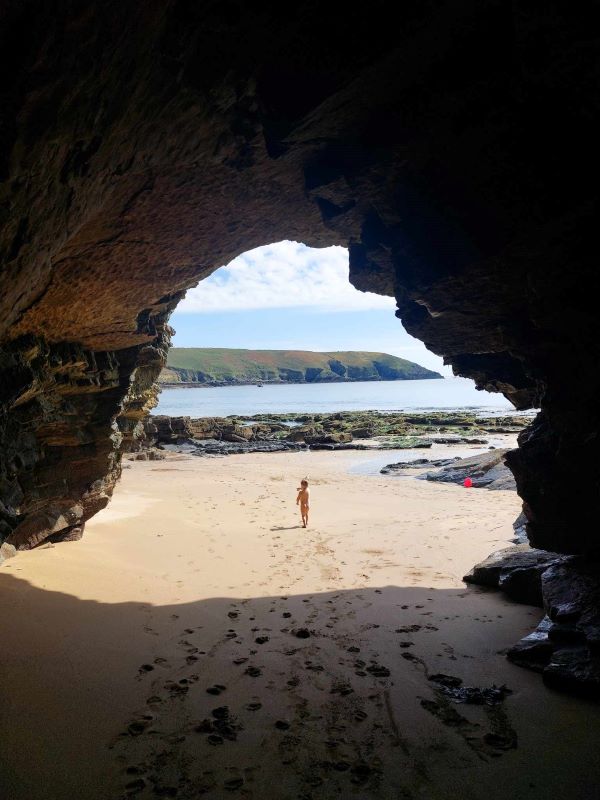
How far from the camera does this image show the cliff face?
409 cm

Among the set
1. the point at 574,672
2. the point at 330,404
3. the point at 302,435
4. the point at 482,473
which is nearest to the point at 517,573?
the point at 574,672

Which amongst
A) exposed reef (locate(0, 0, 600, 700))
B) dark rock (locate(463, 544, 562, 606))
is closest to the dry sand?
dark rock (locate(463, 544, 562, 606))

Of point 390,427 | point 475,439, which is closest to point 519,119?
point 475,439

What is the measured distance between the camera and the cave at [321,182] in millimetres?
4102

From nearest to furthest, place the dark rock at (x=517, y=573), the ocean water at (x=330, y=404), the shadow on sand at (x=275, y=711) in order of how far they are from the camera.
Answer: the shadow on sand at (x=275, y=711) → the dark rock at (x=517, y=573) → the ocean water at (x=330, y=404)

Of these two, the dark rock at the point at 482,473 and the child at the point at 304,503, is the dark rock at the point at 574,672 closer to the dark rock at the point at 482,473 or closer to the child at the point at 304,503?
the child at the point at 304,503

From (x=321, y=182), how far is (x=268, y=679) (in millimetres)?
7691

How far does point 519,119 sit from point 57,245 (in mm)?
5647

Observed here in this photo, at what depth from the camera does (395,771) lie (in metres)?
4.80

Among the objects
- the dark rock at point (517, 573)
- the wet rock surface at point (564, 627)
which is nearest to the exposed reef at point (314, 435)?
the dark rock at point (517, 573)

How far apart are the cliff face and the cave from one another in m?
0.03

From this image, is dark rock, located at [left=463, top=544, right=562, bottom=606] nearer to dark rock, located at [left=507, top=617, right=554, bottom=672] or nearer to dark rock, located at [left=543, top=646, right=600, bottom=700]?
dark rock, located at [left=507, top=617, right=554, bottom=672]

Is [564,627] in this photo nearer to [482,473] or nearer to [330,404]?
[482,473]

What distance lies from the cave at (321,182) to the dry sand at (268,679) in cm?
194
